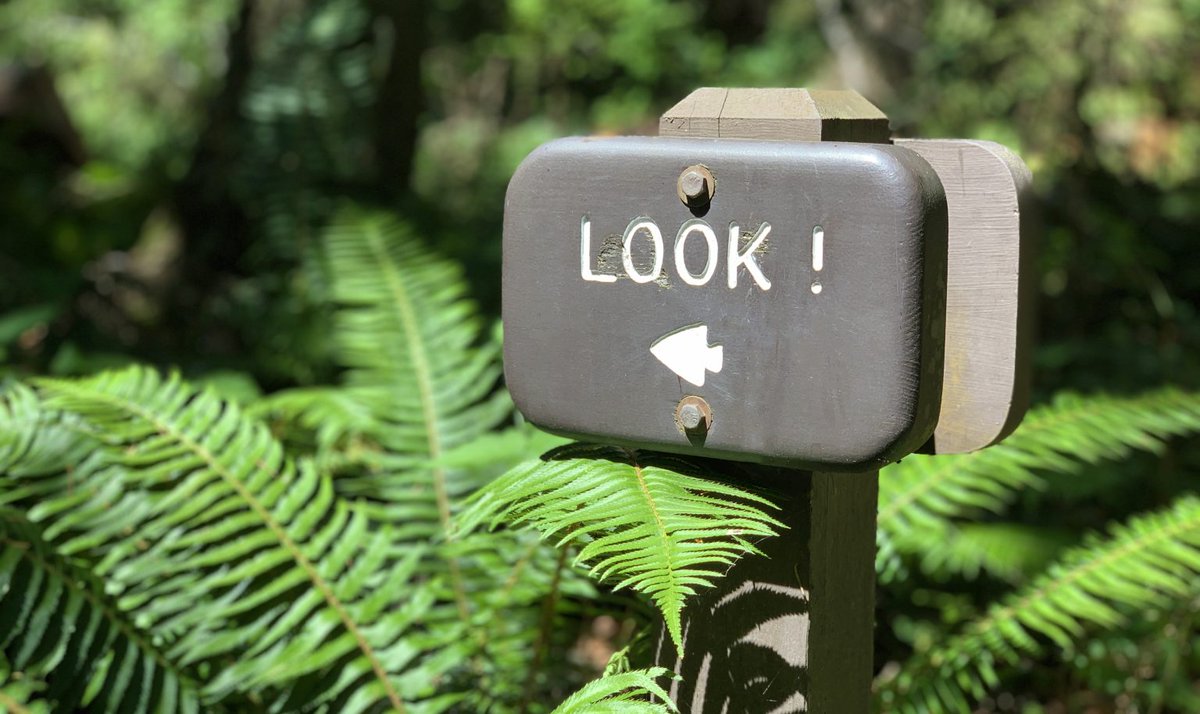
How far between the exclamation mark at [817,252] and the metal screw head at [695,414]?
5.8 inches

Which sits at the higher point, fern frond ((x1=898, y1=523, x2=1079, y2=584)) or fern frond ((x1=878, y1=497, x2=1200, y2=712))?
fern frond ((x1=878, y1=497, x2=1200, y2=712))

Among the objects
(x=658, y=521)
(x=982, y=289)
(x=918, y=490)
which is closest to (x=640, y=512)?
(x=658, y=521)

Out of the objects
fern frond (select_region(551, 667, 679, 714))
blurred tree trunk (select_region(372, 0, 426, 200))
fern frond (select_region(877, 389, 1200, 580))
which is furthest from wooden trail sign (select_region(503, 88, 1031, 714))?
blurred tree trunk (select_region(372, 0, 426, 200))

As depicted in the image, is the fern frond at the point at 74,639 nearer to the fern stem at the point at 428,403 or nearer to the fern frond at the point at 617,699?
the fern stem at the point at 428,403

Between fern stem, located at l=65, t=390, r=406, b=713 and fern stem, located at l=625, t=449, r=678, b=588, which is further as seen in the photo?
fern stem, located at l=65, t=390, r=406, b=713

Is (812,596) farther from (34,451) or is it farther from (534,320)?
(34,451)

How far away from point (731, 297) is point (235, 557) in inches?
37.6

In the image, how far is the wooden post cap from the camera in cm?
106

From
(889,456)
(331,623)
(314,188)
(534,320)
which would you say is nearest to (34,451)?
(331,623)

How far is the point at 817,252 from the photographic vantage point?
974 mm

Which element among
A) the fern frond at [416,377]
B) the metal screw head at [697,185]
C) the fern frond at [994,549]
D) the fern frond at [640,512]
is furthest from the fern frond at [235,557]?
the fern frond at [994,549]

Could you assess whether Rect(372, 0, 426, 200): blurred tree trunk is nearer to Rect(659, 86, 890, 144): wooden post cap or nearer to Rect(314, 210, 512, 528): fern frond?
Rect(314, 210, 512, 528): fern frond

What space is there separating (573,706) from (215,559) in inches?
27.5

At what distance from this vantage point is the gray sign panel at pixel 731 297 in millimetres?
953
